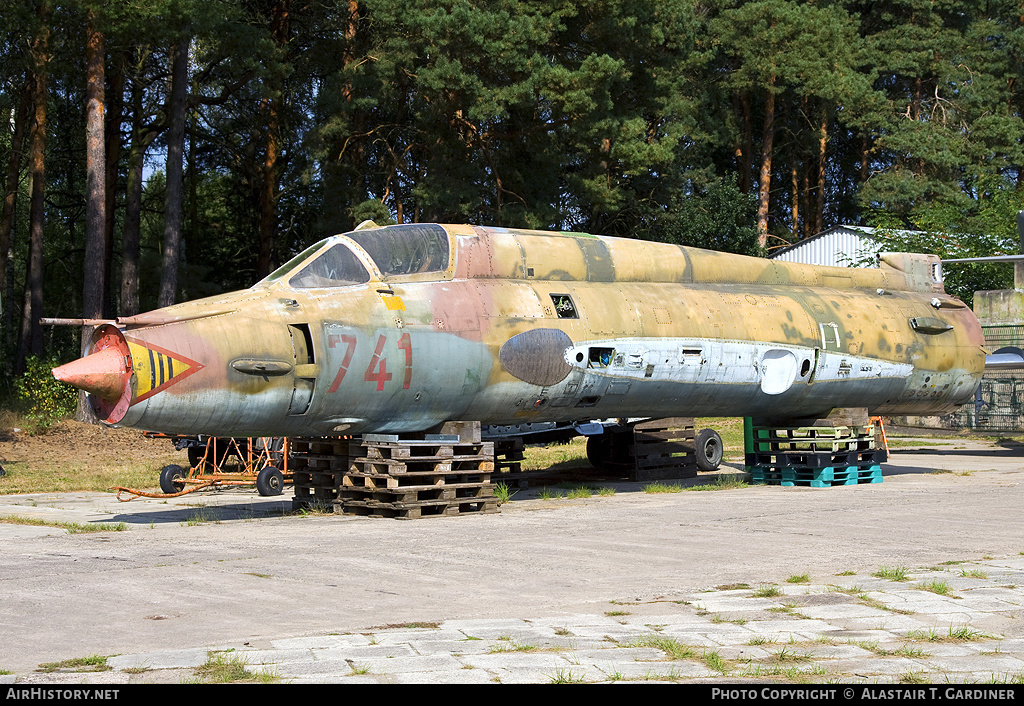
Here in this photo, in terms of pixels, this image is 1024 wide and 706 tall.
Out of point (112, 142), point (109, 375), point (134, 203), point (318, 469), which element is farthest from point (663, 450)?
point (112, 142)

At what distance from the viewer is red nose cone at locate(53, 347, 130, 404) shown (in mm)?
10672

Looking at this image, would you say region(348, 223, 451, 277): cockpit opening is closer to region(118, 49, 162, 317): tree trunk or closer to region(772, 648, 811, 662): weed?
region(772, 648, 811, 662): weed

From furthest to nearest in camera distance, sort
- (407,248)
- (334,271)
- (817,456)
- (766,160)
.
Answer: (766,160)
(817,456)
(407,248)
(334,271)

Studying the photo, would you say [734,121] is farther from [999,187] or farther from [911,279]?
[911,279]

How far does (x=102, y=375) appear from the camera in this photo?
421 inches

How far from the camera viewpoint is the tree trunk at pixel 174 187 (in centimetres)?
3012

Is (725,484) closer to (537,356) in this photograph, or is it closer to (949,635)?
(537,356)

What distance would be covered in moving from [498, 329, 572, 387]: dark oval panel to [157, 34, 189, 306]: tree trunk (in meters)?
19.4

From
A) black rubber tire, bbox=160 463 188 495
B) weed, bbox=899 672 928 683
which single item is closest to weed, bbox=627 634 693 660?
weed, bbox=899 672 928 683

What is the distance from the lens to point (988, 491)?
51.8ft

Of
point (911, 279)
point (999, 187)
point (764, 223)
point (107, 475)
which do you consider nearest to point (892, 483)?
point (911, 279)

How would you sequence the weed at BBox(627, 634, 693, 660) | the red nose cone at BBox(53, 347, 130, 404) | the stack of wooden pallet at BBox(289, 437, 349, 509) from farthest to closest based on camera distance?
the stack of wooden pallet at BBox(289, 437, 349, 509), the red nose cone at BBox(53, 347, 130, 404), the weed at BBox(627, 634, 693, 660)

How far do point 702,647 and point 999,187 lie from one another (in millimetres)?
48610

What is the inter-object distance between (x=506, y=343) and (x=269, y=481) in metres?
5.15
